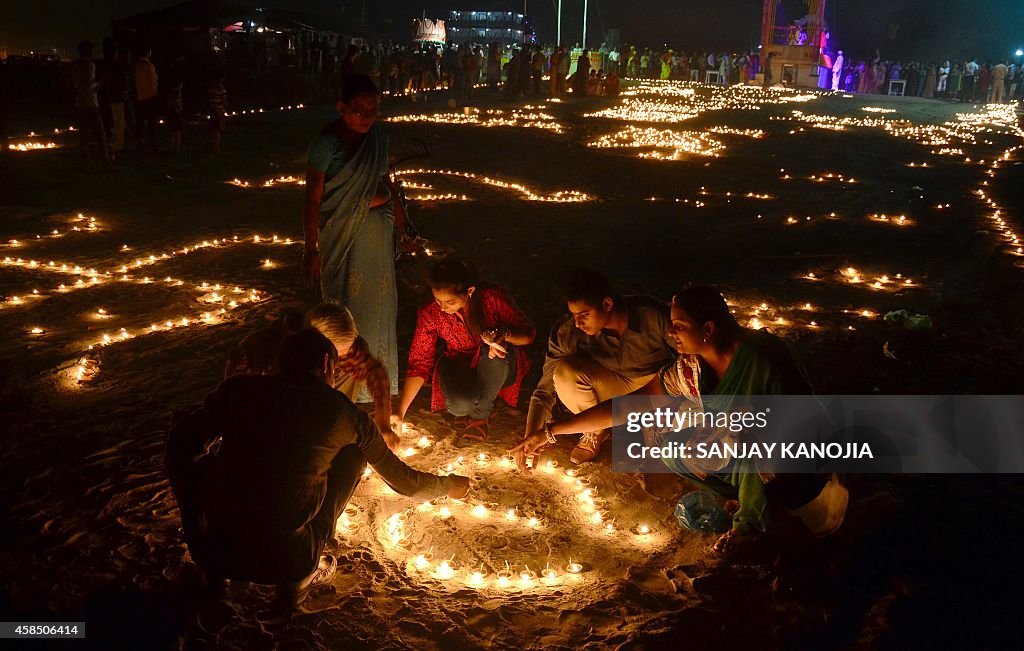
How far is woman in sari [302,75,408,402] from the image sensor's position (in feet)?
11.8

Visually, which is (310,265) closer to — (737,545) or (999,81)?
(737,545)

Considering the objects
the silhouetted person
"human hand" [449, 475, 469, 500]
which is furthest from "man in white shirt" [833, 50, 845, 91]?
"human hand" [449, 475, 469, 500]

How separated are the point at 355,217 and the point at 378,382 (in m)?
0.85

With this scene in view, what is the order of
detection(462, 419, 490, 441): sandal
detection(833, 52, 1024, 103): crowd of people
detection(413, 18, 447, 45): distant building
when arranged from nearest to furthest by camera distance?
detection(462, 419, 490, 441): sandal, detection(833, 52, 1024, 103): crowd of people, detection(413, 18, 447, 45): distant building

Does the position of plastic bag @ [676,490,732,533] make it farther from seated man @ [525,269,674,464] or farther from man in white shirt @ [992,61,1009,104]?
man in white shirt @ [992,61,1009,104]

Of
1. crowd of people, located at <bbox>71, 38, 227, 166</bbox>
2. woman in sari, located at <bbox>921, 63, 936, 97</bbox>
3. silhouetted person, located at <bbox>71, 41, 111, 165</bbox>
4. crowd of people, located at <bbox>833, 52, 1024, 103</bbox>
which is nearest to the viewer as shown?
silhouetted person, located at <bbox>71, 41, 111, 165</bbox>

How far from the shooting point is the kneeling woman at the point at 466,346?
3625mm

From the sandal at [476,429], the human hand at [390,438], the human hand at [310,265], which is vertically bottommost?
the sandal at [476,429]

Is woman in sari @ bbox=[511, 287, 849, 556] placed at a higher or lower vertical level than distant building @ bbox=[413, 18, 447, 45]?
lower

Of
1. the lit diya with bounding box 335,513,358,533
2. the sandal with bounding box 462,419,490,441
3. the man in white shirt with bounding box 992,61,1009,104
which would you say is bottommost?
the lit diya with bounding box 335,513,358,533

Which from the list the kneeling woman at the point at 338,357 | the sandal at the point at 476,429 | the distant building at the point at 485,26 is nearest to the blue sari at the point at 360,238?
the kneeling woman at the point at 338,357

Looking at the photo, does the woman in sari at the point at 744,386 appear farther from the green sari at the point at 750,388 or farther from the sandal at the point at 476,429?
the sandal at the point at 476,429

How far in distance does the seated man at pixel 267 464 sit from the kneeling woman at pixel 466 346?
116 cm

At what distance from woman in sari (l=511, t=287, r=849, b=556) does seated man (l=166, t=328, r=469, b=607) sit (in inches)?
53.9
